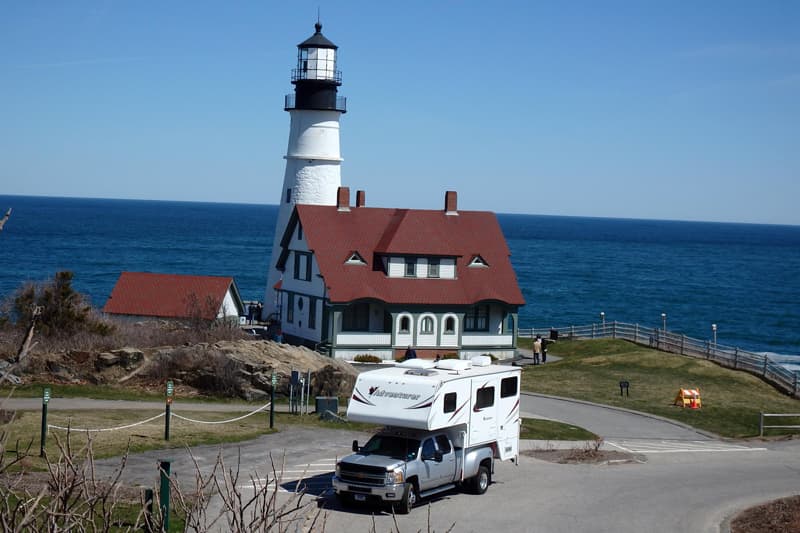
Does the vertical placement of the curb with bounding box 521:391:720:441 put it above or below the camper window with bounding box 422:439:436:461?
below

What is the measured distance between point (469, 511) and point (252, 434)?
26.3ft

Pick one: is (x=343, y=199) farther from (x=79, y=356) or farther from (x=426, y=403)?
(x=426, y=403)

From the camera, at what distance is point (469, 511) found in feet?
65.2

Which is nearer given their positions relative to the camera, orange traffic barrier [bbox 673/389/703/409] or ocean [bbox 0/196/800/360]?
orange traffic barrier [bbox 673/389/703/409]

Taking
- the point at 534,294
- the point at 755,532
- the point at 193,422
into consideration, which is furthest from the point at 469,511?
the point at 534,294

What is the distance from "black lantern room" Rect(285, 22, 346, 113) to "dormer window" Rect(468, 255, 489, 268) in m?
11.2

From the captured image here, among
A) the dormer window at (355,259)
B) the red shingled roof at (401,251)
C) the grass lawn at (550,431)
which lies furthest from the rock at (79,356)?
the dormer window at (355,259)

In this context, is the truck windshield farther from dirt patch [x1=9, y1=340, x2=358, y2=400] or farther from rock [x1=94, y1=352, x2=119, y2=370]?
rock [x1=94, y1=352, x2=119, y2=370]

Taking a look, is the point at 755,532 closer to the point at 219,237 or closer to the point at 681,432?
the point at 681,432

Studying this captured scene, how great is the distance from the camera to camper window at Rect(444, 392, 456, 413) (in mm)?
20609

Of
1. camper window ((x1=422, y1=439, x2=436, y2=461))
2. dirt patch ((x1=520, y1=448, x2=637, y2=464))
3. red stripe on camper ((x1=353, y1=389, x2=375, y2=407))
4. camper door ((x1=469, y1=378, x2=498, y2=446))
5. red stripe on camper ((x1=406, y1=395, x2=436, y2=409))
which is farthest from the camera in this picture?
dirt patch ((x1=520, y1=448, x2=637, y2=464))

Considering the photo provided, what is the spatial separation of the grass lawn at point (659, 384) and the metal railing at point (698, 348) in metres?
0.68

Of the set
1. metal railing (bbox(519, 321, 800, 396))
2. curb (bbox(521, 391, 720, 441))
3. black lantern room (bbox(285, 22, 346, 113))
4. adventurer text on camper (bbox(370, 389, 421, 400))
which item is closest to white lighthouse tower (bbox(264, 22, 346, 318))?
black lantern room (bbox(285, 22, 346, 113))

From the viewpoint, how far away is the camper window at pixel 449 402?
20609 mm
